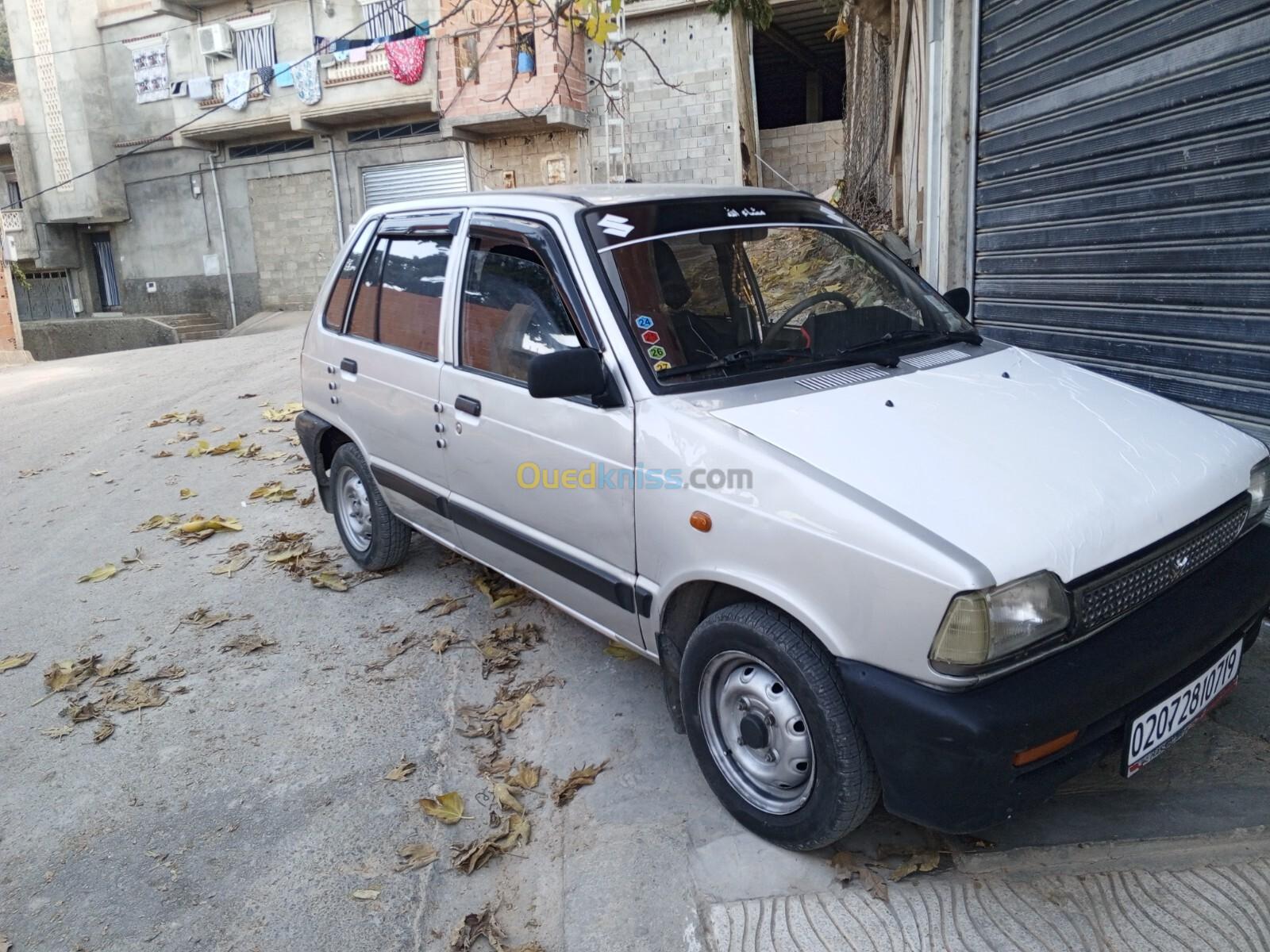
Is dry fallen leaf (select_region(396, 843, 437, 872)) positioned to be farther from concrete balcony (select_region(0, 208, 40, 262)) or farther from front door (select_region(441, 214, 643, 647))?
concrete balcony (select_region(0, 208, 40, 262))

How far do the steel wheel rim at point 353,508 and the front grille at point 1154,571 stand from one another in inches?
137

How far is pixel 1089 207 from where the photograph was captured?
4.98m

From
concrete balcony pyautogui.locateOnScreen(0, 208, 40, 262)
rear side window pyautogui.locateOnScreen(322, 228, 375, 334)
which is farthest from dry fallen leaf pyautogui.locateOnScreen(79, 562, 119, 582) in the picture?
concrete balcony pyautogui.locateOnScreen(0, 208, 40, 262)

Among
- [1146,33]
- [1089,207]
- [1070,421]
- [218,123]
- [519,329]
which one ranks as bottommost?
[1070,421]

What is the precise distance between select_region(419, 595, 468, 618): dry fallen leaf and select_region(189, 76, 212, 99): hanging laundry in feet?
71.3

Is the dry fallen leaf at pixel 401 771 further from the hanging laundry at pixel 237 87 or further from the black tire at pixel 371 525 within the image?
the hanging laundry at pixel 237 87

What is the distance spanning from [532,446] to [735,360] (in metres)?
0.78

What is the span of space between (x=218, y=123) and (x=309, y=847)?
895 inches

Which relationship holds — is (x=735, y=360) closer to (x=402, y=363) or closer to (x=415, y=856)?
(x=402, y=363)

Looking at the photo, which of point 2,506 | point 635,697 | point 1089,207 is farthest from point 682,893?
point 2,506

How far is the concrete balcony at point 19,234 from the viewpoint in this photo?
2489cm

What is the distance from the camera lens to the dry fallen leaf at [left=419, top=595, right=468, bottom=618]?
176 inches

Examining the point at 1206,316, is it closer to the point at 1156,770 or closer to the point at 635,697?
the point at 1156,770

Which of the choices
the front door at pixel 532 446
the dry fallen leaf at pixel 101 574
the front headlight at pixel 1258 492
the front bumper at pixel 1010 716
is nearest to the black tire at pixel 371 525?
the front door at pixel 532 446
